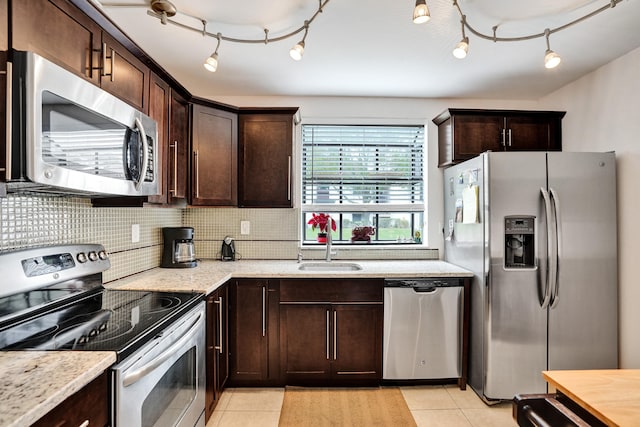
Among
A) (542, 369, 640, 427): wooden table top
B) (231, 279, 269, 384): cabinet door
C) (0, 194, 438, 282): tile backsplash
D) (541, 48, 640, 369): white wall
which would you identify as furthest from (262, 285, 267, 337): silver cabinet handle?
(541, 48, 640, 369): white wall

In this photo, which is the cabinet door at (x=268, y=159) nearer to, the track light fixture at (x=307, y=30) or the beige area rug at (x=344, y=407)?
the track light fixture at (x=307, y=30)

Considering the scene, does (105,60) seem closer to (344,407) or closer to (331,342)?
(331,342)

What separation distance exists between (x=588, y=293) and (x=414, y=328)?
45.8 inches

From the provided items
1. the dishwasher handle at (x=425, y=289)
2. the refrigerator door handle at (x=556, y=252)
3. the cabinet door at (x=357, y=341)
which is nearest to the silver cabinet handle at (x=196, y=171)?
the cabinet door at (x=357, y=341)

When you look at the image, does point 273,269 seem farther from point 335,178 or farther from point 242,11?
point 242,11

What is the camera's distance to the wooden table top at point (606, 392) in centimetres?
85

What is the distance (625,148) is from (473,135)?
98 cm

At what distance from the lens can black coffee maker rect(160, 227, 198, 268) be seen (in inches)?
106

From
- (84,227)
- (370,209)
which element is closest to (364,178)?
(370,209)

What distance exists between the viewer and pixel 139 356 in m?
1.23

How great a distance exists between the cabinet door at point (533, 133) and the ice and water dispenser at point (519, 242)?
872 mm

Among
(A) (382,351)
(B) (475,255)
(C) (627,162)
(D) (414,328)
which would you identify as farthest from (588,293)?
(A) (382,351)

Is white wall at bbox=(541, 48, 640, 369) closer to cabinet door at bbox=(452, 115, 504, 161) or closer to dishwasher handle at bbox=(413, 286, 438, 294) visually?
cabinet door at bbox=(452, 115, 504, 161)

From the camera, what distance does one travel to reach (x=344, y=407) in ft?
7.73
